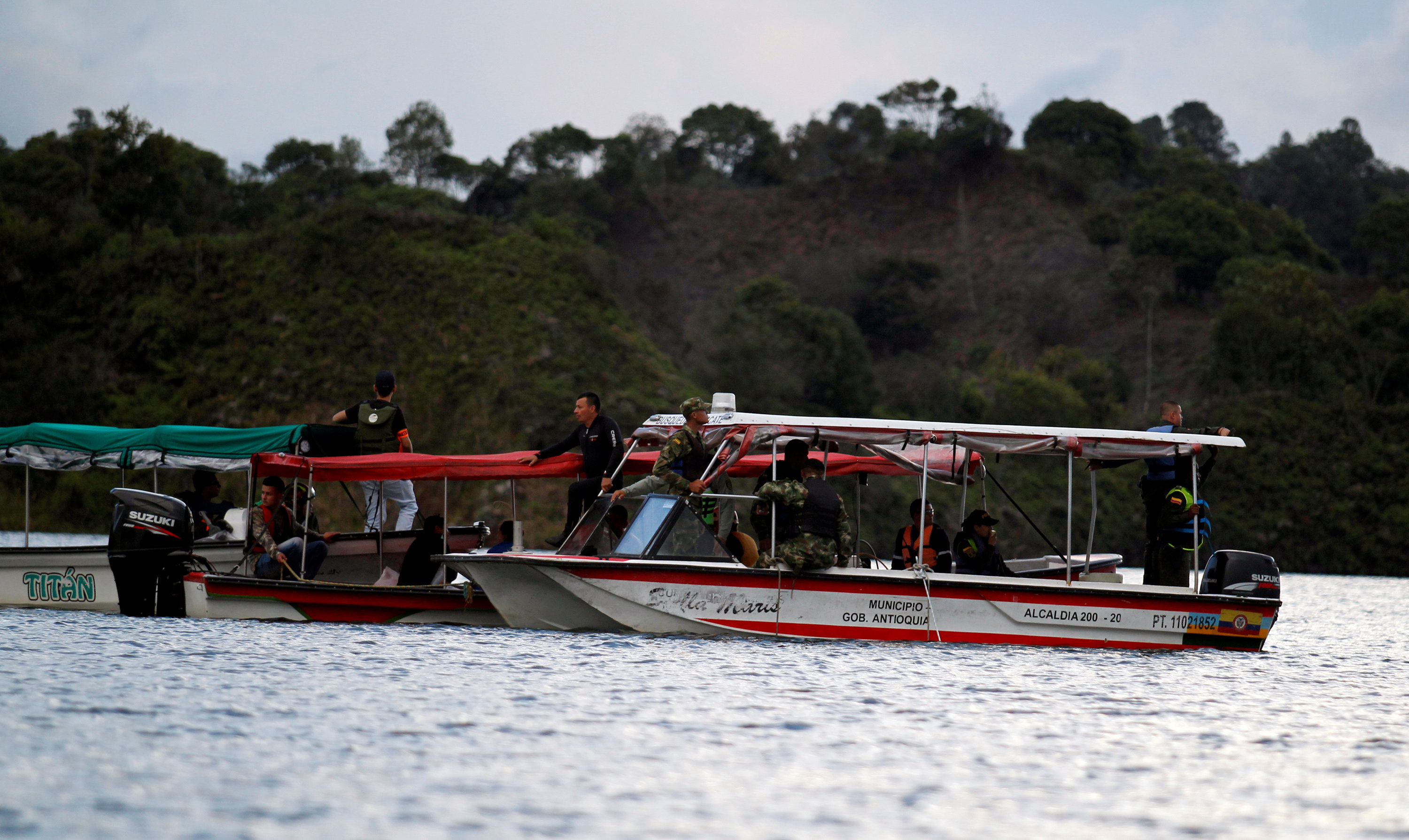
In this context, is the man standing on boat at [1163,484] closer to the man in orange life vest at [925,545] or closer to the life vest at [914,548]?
the man in orange life vest at [925,545]

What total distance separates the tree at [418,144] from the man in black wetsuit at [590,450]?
74255mm

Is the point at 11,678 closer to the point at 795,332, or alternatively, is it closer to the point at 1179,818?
the point at 1179,818

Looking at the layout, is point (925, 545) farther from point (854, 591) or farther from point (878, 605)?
point (854, 591)

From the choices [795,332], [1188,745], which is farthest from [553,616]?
[795,332]

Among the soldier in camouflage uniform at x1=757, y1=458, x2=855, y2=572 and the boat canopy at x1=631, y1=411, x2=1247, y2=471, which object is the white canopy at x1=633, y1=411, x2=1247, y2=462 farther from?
the soldier in camouflage uniform at x1=757, y1=458, x2=855, y2=572

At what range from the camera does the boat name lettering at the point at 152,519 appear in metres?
14.1

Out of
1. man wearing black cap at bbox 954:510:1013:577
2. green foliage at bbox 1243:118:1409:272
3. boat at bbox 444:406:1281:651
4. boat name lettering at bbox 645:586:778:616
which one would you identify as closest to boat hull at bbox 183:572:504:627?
boat at bbox 444:406:1281:651

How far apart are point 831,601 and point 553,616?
2.71 m

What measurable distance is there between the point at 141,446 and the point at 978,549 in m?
9.24

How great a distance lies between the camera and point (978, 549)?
14.5 metres

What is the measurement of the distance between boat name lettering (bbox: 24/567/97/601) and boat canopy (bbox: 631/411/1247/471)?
676 centimetres

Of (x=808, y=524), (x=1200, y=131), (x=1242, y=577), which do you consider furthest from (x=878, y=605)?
(x=1200, y=131)

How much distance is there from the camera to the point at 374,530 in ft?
52.6

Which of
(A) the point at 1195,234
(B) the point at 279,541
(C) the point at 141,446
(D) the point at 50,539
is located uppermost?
(A) the point at 1195,234
